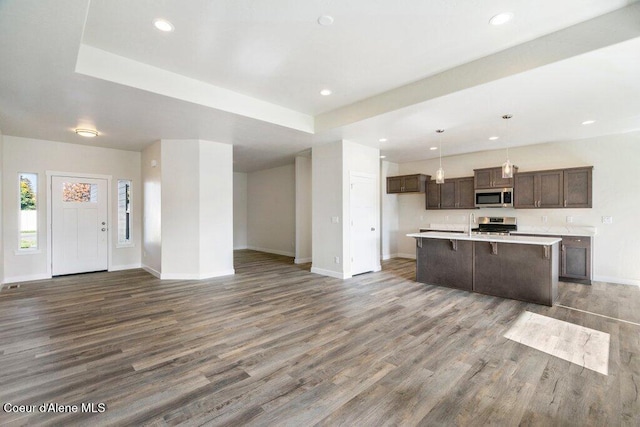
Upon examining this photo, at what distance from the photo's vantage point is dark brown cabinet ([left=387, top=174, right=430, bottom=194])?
7547 millimetres

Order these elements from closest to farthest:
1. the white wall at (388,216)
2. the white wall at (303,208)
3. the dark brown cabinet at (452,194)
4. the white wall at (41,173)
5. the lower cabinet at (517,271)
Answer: the lower cabinet at (517,271) < the white wall at (41,173) < the dark brown cabinet at (452,194) < the white wall at (303,208) < the white wall at (388,216)

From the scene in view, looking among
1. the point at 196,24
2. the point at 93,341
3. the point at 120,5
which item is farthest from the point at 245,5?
the point at 93,341

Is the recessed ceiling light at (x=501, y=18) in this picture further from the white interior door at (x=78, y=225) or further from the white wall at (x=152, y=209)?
the white interior door at (x=78, y=225)

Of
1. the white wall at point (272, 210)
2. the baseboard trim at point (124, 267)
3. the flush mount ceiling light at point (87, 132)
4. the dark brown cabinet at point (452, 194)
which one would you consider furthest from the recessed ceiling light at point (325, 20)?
the baseboard trim at point (124, 267)

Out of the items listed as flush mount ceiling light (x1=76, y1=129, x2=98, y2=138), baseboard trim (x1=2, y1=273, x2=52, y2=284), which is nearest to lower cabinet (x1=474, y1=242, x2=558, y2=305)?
flush mount ceiling light (x1=76, y1=129, x2=98, y2=138)

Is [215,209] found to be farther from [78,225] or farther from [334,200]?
[78,225]

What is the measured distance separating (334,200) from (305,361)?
3619 millimetres

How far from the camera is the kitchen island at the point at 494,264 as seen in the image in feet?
13.6

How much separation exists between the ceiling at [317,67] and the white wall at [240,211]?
5129 millimetres

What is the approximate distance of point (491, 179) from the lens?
21.3ft

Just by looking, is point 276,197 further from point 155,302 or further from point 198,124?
point 155,302

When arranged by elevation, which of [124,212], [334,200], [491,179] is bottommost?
[124,212]

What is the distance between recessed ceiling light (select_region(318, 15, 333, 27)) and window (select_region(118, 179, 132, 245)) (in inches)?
240

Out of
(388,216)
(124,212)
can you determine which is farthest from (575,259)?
(124,212)
